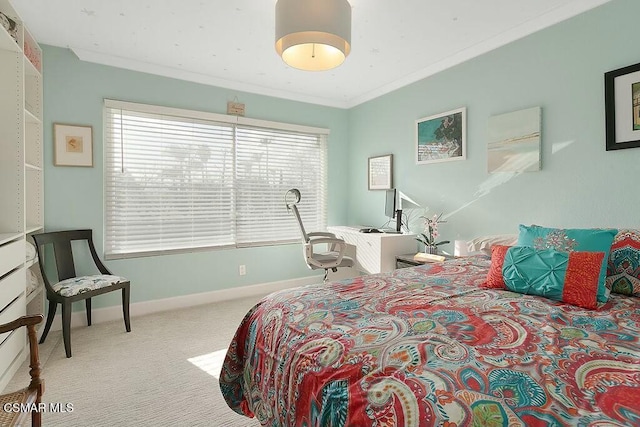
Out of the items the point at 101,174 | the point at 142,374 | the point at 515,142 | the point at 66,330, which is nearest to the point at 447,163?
the point at 515,142

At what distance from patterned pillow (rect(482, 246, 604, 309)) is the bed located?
0.15 feet

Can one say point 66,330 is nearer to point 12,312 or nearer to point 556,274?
point 12,312

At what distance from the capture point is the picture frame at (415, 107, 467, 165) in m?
3.19

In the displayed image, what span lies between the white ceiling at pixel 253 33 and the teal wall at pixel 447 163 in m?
0.12

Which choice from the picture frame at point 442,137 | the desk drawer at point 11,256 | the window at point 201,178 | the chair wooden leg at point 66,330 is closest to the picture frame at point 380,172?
the picture frame at point 442,137

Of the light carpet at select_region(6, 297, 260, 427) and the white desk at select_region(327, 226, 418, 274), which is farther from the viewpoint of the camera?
the white desk at select_region(327, 226, 418, 274)

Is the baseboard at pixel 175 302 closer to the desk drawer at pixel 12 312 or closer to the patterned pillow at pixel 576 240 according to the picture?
the desk drawer at pixel 12 312

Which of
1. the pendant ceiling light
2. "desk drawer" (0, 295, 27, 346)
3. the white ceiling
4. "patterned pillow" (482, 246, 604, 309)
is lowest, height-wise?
"desk drawer" (0, 295, 27, 346)

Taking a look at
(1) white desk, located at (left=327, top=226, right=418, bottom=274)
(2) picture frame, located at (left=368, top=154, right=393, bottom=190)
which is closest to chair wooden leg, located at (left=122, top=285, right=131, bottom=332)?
(1) white desk, located at (left=327, top=226, right=418, bottom=274)

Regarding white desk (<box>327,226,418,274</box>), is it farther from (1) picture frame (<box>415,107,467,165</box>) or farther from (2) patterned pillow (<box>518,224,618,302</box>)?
(2) patterned pillow (<box>518,224,618,302</box>)

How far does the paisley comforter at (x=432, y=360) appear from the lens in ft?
2.57

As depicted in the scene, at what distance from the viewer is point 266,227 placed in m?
4.19

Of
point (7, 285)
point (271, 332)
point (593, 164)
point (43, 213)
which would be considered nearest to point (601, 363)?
point (271, 332)

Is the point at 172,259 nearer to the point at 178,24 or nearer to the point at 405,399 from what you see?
the point at 178,24
